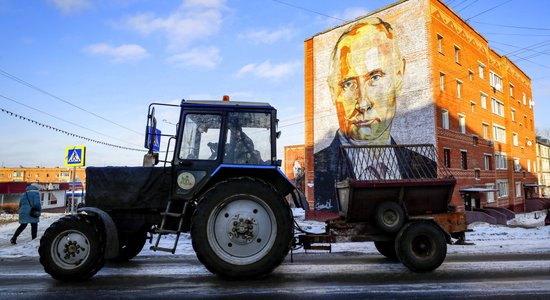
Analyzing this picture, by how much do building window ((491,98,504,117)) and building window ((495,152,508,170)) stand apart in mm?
3733

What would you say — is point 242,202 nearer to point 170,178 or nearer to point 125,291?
point 170,178

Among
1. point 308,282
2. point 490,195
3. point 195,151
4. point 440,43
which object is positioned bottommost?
point 308,282

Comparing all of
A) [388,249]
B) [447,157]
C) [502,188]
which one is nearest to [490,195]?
[502,188]

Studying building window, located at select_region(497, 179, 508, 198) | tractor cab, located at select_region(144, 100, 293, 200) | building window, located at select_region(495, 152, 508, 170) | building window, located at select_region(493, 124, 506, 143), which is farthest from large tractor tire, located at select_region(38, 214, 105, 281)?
building window, located at select_region(493, 124, 506, 143)

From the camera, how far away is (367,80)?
2595 centimetres

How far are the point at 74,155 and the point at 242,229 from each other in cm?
953

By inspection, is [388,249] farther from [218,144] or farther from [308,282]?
[218,144]

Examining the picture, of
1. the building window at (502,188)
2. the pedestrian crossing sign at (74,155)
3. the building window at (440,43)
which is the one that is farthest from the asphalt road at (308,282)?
the building window at (502,188)

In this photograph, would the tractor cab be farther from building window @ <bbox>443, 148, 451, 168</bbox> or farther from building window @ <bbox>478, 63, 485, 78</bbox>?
building window @ <bbox>478, 63, 485, 78</bbox>

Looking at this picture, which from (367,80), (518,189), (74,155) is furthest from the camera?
(518,189)

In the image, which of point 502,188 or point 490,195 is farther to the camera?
point 502,188

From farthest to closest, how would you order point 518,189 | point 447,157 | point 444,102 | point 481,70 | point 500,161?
point 518,189
point 500,161
point 481,70
point 447,157
point 444,102

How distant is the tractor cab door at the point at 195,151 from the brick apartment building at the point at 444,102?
20.7m

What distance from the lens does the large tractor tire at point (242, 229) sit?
16.8 feet
